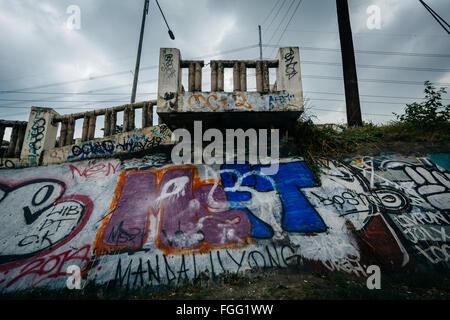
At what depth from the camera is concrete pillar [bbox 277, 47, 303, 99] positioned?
5102 mm

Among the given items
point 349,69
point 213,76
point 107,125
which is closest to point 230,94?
point 213,76

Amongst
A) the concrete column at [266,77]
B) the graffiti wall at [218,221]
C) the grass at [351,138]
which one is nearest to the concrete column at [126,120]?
the graffiti wall at [218,221]

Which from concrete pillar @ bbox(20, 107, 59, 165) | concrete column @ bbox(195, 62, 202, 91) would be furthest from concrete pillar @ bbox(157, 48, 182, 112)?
concrete pillar @ bbox(20, 107, 59, 165)

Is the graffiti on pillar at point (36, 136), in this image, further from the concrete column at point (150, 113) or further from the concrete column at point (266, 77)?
the concrete column at point (266, 77)

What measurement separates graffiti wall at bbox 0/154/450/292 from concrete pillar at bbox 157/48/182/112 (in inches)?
76.8

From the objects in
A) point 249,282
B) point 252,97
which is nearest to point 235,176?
point 252,97

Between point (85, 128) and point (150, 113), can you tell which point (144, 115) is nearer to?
point (150, 113)

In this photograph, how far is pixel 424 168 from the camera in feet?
17.4

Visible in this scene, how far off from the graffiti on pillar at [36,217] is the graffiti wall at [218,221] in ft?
0.10

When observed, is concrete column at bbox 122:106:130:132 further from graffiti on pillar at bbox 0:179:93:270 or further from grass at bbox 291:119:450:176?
grass at bbox 291:119:450:176

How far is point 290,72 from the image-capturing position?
205 inches

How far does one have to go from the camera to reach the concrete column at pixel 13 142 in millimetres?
7109

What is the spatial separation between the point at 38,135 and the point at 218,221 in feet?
25.1

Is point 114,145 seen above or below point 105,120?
below
